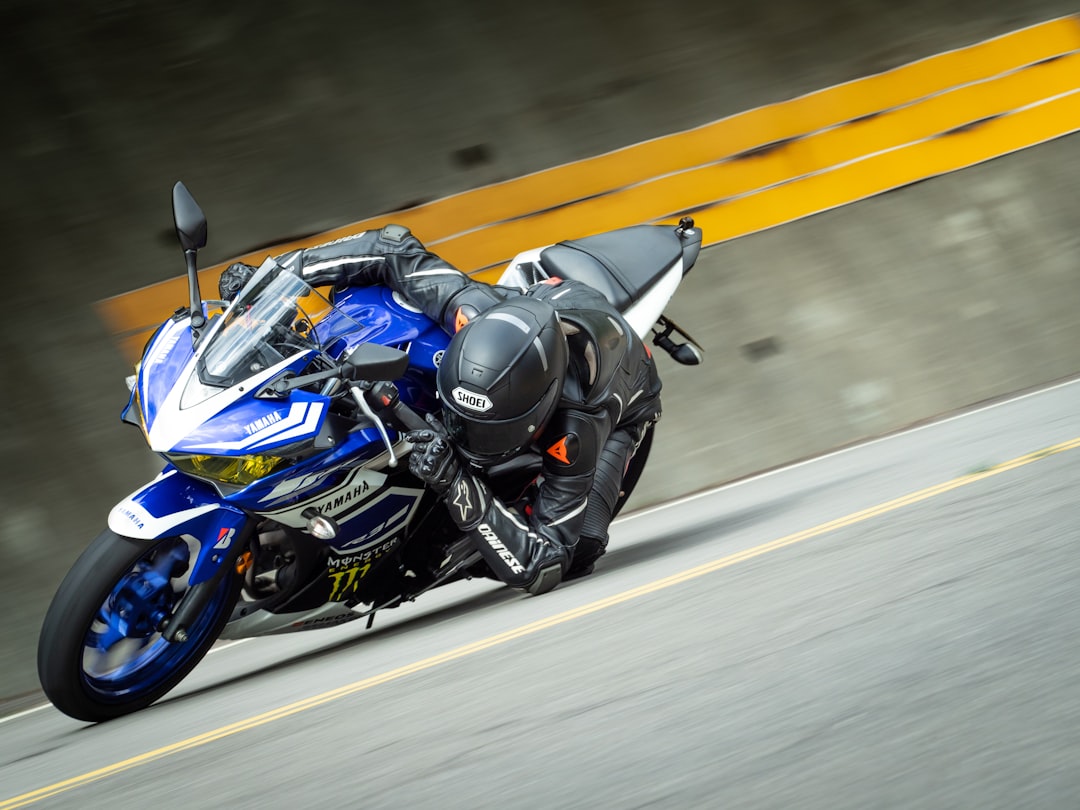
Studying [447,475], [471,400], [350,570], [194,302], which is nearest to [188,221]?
[194,302]

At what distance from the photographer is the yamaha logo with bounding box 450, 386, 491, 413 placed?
4.71 metres

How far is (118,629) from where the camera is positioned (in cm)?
451

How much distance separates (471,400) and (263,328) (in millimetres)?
833

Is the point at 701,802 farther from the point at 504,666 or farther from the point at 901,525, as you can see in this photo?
the point at 901,525

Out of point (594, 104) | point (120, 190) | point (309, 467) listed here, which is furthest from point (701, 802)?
point (594, 104)

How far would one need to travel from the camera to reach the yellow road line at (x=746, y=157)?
8422mm

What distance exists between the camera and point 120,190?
7711mm

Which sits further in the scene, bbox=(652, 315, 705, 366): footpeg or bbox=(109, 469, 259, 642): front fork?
bbox=(652, 315, 705, 366): footpeg

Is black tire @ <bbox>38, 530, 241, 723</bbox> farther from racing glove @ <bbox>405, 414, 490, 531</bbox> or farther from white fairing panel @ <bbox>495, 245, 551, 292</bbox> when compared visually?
white fairing panel @ <bbox>495, 245, 551, 292</bbox>

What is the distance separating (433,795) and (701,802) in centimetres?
70

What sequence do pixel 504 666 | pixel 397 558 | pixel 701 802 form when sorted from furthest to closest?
pixel 397 558, pixel 504 666, pixel 701 802

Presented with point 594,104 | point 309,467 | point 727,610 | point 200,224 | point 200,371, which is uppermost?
point 200,224

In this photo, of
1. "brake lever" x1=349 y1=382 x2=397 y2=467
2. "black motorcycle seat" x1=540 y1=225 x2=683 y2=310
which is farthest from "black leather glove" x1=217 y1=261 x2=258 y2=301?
"black motorcycle seat" x1=540 y1=225 x2=683 y2=310

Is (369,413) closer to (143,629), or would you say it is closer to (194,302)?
(194,302)
